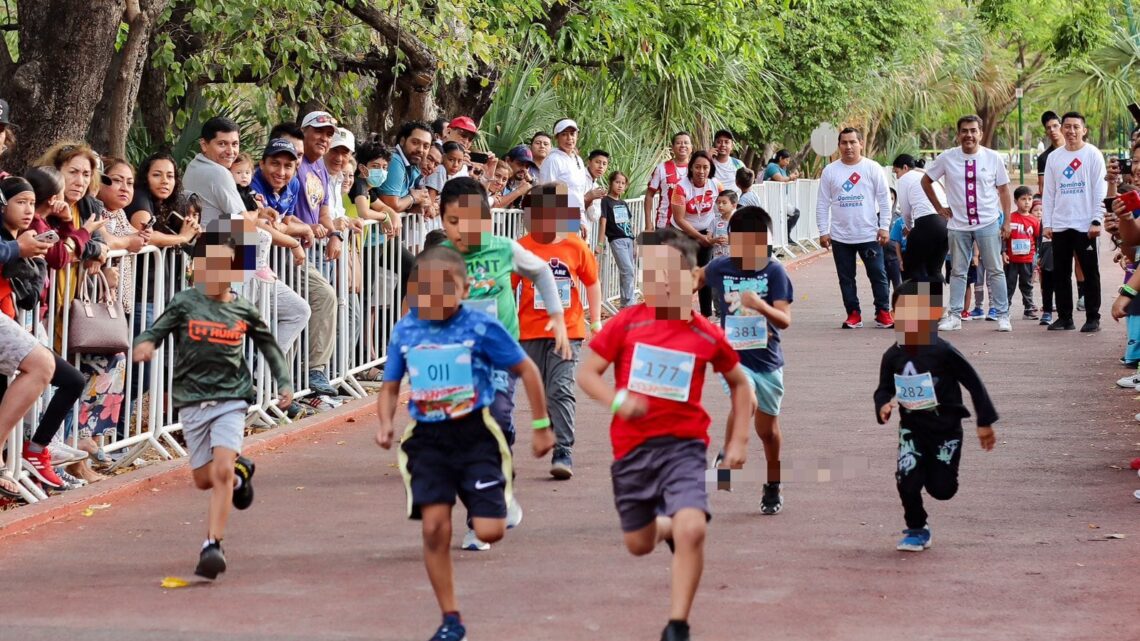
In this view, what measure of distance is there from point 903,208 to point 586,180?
11.8 ft

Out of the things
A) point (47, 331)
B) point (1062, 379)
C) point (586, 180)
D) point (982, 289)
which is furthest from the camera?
point (982, 289)

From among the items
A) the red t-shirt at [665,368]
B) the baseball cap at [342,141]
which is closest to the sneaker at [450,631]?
the red t-shirt at [665,368]

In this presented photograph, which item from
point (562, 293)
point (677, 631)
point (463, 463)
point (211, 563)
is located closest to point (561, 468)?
point (562, 293)

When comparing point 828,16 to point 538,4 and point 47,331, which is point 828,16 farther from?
point 47,331

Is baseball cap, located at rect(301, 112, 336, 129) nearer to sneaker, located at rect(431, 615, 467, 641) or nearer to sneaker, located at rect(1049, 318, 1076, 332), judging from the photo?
sneaker, located at rect(431, 615, 467, 641)

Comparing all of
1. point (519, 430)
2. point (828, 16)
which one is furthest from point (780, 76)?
point (519, 430)

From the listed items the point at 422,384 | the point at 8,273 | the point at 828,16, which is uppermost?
the point at 828,16

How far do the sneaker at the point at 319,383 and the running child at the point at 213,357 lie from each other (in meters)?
4.56

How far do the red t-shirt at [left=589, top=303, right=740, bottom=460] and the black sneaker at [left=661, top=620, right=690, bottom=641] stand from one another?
751 mm

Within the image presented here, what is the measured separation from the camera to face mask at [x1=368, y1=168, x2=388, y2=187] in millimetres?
13406

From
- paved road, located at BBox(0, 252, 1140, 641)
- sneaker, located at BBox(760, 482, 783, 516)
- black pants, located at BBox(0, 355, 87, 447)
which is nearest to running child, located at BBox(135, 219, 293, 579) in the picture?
paved road, located at BBox(0, 252, 1140, 641)

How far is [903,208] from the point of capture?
18219 mm

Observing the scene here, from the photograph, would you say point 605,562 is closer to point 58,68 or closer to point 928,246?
point 58,68

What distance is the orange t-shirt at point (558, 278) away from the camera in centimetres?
911
